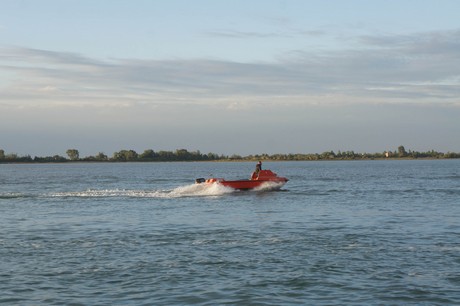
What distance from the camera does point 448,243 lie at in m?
23.7

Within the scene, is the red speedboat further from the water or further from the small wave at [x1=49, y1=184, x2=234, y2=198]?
the water

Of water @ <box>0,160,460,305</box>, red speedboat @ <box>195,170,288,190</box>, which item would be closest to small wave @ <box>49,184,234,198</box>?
red speedboat @ <box>195,170,288,190</box>

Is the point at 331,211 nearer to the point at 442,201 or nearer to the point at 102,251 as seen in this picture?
the point at 442,201

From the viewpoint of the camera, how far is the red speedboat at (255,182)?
54312 millimetres

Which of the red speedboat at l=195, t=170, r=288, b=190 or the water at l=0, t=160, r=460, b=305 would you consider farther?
the red speedboat at l=195, t=170, r=288, b=190

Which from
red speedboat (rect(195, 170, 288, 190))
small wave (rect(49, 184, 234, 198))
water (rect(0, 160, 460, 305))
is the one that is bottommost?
water (rect(0, 160, 460, 305))

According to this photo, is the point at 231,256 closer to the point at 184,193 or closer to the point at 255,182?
the point at 255,182

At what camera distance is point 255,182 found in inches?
2151

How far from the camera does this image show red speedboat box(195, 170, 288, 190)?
5431cm

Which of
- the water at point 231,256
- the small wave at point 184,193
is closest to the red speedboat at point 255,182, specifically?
the small wave at point 184,193

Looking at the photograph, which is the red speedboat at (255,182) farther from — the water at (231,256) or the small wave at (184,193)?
the water at (231,256)

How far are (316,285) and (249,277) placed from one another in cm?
202

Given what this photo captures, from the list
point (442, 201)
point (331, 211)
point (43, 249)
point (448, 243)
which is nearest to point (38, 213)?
point (43, 249)

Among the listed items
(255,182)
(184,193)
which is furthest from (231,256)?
(184,193)
